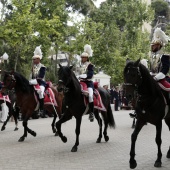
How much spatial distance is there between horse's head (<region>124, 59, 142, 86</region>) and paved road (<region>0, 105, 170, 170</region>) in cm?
205

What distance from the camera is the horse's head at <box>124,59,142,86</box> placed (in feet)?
24.5

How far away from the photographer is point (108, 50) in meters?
38.2

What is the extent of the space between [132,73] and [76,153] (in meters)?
3.51

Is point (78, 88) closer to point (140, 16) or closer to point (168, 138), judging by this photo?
point (168, 138)

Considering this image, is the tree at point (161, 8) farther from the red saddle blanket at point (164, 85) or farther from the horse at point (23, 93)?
the red saddle blanket at point (164, 85)

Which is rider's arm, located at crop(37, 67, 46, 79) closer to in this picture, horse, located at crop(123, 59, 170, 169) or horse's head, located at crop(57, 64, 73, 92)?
horse's head, located at crop(57, 64, 73, 92)

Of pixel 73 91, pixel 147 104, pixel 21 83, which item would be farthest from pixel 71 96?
pixel 147 104

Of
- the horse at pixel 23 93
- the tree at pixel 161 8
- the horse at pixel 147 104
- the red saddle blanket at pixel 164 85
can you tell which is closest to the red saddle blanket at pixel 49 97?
the horse at pixel 23 93

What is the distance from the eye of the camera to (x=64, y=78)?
31.9ft

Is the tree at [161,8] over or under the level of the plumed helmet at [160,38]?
over

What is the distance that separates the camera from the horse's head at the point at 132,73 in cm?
748

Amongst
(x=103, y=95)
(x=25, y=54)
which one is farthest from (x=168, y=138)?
(x=25, y=54)

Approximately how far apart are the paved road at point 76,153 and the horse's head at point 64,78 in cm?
182

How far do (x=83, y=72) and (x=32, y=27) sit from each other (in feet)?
44.4
